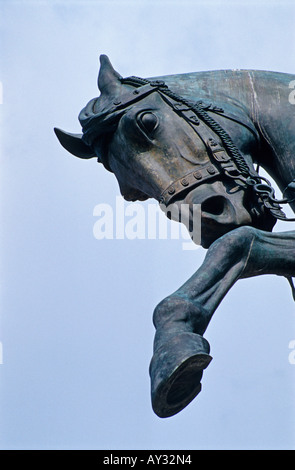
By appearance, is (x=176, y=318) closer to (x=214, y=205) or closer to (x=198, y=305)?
(x=198, y=305)

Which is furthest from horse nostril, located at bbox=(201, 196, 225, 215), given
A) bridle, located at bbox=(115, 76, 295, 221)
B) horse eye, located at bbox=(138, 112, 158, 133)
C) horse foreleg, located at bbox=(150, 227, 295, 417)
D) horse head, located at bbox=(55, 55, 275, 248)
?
horse eye, located at bbox=(138, 112, 158, 133)

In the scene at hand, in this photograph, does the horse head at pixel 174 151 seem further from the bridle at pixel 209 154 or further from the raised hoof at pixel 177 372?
the raised hoof at pixel 177 372

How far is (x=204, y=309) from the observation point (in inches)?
339

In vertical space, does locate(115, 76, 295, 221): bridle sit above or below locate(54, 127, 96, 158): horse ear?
below

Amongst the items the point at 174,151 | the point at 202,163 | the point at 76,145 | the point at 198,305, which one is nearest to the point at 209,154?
the point at 202,163

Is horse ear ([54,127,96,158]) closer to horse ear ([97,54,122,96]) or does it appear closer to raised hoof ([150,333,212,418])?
horse ear ([97,54,122,96])

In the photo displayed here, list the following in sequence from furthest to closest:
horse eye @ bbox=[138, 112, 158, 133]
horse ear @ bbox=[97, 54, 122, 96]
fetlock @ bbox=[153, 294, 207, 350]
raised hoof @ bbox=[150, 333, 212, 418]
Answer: horse ear @ bbox=[97, 54, 122, 96], horse eye @ bbox=[138, 112, 158, 133], fetlock @ bbox=[153, 294, 207, 350], raised hoof @ bbox=[150, 333, 212, 418]

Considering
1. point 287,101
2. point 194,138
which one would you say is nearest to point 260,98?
point 287,101

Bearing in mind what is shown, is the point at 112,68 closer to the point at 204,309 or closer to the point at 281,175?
the point at 281,175

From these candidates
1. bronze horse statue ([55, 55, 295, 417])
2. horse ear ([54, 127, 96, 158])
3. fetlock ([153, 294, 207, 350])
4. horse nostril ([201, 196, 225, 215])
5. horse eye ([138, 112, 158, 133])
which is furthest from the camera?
horse ear ([54, 127, 96, 158])

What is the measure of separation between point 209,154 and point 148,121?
559 millimetres

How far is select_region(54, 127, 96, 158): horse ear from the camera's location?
10688 millimetres

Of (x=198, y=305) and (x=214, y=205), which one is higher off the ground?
(x=214, y=205)

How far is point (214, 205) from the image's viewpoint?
937 cm
